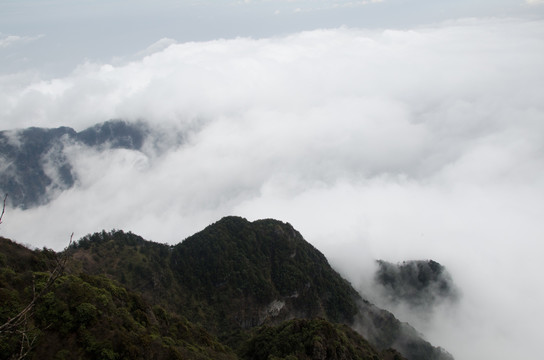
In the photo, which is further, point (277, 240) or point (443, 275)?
point (443, 275)

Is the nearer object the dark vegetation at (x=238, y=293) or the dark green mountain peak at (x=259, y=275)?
the dark vegetation at (x=238, y=293)

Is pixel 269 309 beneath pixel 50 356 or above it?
beneath

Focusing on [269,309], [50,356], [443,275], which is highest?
[443,275]

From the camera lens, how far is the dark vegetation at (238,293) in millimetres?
72450

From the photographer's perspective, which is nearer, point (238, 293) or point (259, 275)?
point (238, 293)

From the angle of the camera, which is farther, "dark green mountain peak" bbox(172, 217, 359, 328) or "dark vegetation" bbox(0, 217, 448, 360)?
"dark green mountain peak" bbox(172, 217, 359, 328)

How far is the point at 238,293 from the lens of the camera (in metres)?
122

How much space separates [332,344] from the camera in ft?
272

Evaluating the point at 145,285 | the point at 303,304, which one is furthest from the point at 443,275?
the point at 145,285

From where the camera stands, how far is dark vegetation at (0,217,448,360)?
72.4 metres

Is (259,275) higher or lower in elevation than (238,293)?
higher

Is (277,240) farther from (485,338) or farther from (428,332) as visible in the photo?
(485,338)

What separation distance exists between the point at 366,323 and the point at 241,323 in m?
49.3

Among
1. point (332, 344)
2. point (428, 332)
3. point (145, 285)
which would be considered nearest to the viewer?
point (332, 344)
